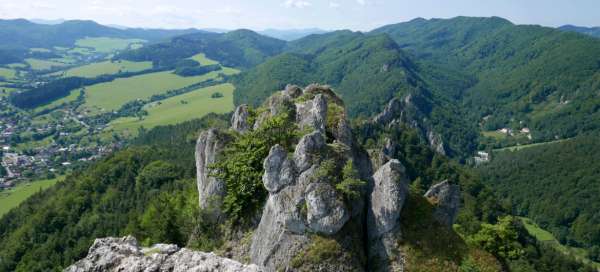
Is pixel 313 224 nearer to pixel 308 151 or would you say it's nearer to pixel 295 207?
pixel 295 207

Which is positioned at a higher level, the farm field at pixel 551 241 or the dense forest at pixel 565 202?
the dense forest at pixel 565 202

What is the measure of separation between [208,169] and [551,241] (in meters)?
159

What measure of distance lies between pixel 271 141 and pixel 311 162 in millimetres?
6862

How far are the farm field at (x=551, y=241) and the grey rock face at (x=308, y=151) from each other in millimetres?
145141

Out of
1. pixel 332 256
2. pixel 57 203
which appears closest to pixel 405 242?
pixel 332 256

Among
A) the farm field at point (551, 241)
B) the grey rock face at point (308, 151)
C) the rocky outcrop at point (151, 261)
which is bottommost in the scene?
the farm field at point (551, 241)

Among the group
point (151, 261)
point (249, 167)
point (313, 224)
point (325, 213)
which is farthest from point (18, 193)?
point (325, 213)

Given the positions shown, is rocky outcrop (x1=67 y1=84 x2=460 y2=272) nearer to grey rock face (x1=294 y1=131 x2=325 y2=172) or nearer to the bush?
grey rock face (x1=294 y1=131 x2=325 y2=172)

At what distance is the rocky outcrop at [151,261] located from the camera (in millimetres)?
23281

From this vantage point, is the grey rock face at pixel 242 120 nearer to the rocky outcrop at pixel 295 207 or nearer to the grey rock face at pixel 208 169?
the grey rock face at pixel 208 169

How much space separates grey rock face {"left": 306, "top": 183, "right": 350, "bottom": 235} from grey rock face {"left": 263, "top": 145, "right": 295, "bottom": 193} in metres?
3.18

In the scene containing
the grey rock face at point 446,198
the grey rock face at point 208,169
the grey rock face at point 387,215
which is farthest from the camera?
Answer: the grey rock face at point 208,169

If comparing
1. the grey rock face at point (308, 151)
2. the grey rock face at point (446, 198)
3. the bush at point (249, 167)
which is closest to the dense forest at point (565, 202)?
the grey rock face at point (446, 198)

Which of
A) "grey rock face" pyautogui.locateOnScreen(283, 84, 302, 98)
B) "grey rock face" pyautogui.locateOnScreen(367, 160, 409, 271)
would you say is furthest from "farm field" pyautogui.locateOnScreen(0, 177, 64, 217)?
"grey rock face" pyautogui.locateOnScreen(367, 160, 409, 271)
